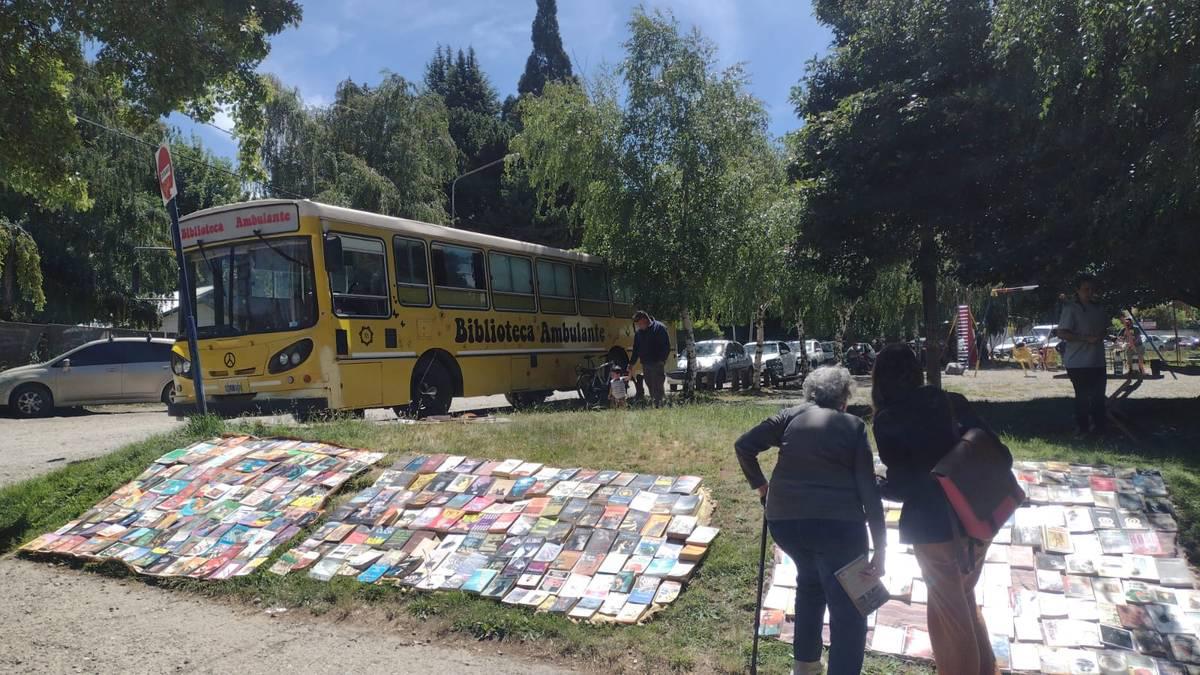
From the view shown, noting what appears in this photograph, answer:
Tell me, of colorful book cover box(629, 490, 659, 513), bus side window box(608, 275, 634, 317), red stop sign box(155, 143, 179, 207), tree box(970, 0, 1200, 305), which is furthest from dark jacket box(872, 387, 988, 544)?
bus side window box(608, 275, 634, 317)

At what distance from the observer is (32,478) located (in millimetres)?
8766

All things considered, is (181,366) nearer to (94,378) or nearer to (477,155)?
(94,378)

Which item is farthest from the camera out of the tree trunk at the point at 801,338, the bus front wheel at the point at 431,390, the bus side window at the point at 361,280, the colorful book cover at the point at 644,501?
the tree trunk at the point at 801,338

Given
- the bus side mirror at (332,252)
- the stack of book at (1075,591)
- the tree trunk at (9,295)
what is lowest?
the stack of book at (1075,591)

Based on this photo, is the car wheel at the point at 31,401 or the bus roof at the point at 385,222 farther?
the car wheel at the point at 31,401

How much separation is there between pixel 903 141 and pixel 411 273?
25.1 ft

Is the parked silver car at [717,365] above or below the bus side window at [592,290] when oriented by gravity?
below

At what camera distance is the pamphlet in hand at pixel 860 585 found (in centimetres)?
396

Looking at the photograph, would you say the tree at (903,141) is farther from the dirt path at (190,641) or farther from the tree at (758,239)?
the dirt path at (190,641)

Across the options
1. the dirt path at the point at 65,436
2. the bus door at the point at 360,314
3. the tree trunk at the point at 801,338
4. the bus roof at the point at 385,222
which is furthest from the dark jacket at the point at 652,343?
the tree trunk at the point at 801,338

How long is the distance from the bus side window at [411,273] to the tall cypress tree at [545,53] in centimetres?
3817

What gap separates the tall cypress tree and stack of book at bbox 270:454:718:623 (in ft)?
144

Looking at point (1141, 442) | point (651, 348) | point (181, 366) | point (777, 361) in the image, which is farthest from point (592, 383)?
point (777, 361)

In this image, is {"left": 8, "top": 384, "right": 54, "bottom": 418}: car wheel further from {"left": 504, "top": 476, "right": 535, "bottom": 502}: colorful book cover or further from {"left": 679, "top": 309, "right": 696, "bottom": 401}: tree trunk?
{"left": 504, "top": 476, "right": 535, "bottom": 502}: colorful book cover
